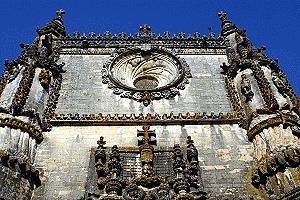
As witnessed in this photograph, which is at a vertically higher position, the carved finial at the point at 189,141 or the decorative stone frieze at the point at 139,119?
the decorative stone frieze at the point at 139,119

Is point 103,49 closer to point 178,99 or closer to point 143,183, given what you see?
point 178,99

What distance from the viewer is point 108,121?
12367 mm

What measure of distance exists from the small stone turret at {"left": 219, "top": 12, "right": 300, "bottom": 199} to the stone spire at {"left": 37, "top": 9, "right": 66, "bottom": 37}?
593 centimetres

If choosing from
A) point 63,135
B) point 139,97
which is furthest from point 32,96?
point 139,97

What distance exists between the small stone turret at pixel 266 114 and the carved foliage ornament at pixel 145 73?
1.48m

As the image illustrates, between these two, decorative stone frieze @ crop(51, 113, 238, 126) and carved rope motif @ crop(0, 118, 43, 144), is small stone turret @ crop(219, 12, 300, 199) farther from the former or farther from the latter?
carved rope motif @ crop(0, 118, 43, 144)

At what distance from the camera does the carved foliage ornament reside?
45.0 ft

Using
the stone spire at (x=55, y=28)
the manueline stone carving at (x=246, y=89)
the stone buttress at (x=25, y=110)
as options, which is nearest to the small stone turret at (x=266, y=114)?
the manueline stone carving at (x=246, y=89)

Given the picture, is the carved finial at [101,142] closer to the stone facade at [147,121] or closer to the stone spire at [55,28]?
the stone facade at [147,121]

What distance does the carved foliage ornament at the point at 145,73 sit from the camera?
13711mm

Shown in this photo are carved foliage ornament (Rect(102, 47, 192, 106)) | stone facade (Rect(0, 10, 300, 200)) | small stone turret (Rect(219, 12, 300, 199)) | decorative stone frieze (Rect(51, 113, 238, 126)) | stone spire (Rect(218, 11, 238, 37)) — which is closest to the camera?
small stone turret (Rect(219, 12, 300, 199))

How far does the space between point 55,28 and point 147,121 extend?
6.57m

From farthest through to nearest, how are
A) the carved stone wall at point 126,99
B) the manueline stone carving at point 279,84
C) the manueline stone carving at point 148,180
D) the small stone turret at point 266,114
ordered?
the carved stone wall at point 126,99 → the manueline stone carving at point 279,84 → the small stone turret at point 266,114 → the manueline stone carving at point 148,180

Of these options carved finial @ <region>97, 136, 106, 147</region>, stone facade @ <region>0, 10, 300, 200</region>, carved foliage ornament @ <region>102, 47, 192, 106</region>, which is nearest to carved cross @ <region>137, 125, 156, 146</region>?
stone facade @ <region>0, 10, 300, 200</region>
